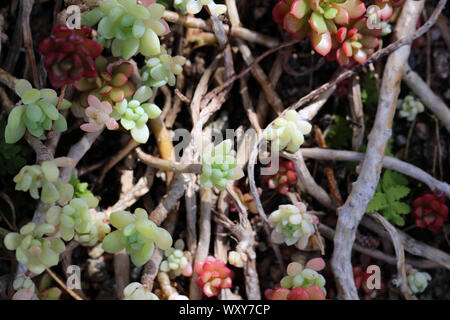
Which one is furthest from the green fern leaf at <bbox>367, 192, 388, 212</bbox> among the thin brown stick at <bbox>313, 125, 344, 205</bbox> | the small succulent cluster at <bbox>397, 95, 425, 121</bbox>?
the small succulent cluster at <bbox>397, 95, 425, 121</bbox>

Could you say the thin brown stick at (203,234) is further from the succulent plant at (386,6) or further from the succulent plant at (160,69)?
the succulent plant at (386,6)

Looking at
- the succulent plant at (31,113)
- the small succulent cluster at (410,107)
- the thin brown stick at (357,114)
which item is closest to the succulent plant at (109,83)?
the succulent plant at (31,113)

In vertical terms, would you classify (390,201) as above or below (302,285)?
above

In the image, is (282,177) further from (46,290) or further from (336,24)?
(46,290)

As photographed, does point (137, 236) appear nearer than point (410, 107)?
Yes

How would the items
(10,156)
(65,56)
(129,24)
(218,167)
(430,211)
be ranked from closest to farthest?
(65,56)
(129,24)
(218,167)
(10,156)
(430,211)

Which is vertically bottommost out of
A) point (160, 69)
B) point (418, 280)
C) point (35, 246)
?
point (418, 280)

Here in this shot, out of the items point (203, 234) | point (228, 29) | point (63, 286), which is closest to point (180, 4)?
point (228, 29)
